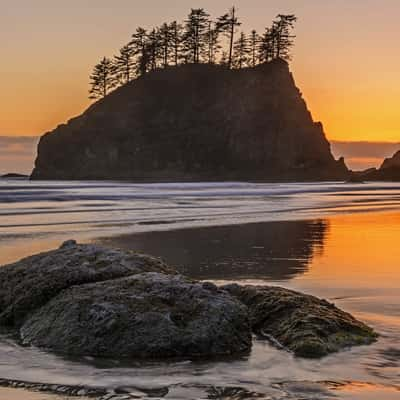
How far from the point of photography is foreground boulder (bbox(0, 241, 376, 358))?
5.40 m

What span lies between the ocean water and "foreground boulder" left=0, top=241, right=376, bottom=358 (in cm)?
17

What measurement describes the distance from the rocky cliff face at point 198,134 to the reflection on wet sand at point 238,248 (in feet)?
198

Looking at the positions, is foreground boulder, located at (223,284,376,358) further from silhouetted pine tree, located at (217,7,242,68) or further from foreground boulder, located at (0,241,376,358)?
silhouetted pine tree, located at (217,7,242,68)

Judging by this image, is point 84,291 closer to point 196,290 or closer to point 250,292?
point 196,290

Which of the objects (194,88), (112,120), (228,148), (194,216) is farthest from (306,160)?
(194,216)

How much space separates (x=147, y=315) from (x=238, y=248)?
A: 7156 mm

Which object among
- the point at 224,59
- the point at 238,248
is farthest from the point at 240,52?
the point at 238,248

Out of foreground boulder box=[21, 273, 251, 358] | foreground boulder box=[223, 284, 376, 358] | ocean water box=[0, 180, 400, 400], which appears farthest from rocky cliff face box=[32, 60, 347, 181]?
foreground boulder box=[21, 273, 251, 358]

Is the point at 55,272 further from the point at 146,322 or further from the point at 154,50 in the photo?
the point at 154,50

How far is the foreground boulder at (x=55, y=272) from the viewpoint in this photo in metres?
6.31

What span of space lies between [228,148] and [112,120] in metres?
16.2

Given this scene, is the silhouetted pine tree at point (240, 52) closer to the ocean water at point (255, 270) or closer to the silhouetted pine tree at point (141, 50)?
the silhouetted pine tree at point (141, 50)

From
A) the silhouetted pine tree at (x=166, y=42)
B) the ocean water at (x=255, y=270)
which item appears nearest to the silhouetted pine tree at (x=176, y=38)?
the silhouetted pine tree at (x=166, y=42)

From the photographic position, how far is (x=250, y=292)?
669 cm
